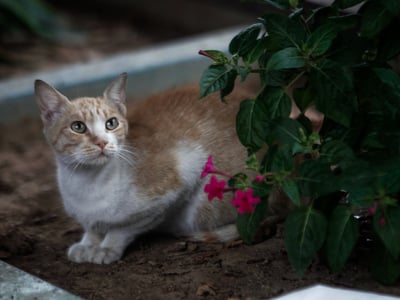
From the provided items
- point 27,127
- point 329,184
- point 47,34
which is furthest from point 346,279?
point 47,34

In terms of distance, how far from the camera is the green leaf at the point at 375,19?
3.29 metres

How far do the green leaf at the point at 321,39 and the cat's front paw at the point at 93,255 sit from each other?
1.42m

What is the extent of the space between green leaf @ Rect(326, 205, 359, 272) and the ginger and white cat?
95cm

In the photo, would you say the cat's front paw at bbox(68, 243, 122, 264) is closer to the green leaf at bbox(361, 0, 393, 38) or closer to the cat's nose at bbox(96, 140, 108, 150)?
the cat's nose at bbox(96, 140, 108, 150)

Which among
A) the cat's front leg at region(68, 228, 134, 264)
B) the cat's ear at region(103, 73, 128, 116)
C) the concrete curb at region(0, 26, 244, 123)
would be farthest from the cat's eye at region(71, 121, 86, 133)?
the concrete curb at region(0, 26, 244, 123)

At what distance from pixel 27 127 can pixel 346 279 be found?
3.07 m

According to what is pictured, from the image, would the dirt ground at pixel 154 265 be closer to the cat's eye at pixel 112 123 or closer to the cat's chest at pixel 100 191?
the cat's chest at pixel 100 191

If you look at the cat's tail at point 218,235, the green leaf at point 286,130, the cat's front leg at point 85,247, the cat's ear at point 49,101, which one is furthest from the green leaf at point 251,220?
the cat's ear at point 49,101

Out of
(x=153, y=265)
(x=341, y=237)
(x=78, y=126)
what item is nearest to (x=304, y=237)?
(x=341, y=237)

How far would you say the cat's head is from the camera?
151 inches

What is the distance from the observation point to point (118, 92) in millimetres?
4121

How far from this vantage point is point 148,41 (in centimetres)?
812

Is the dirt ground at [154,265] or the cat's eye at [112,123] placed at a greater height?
the cat's eye at [112,123]

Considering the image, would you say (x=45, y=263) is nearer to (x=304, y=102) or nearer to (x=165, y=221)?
(x=165, y=221)
